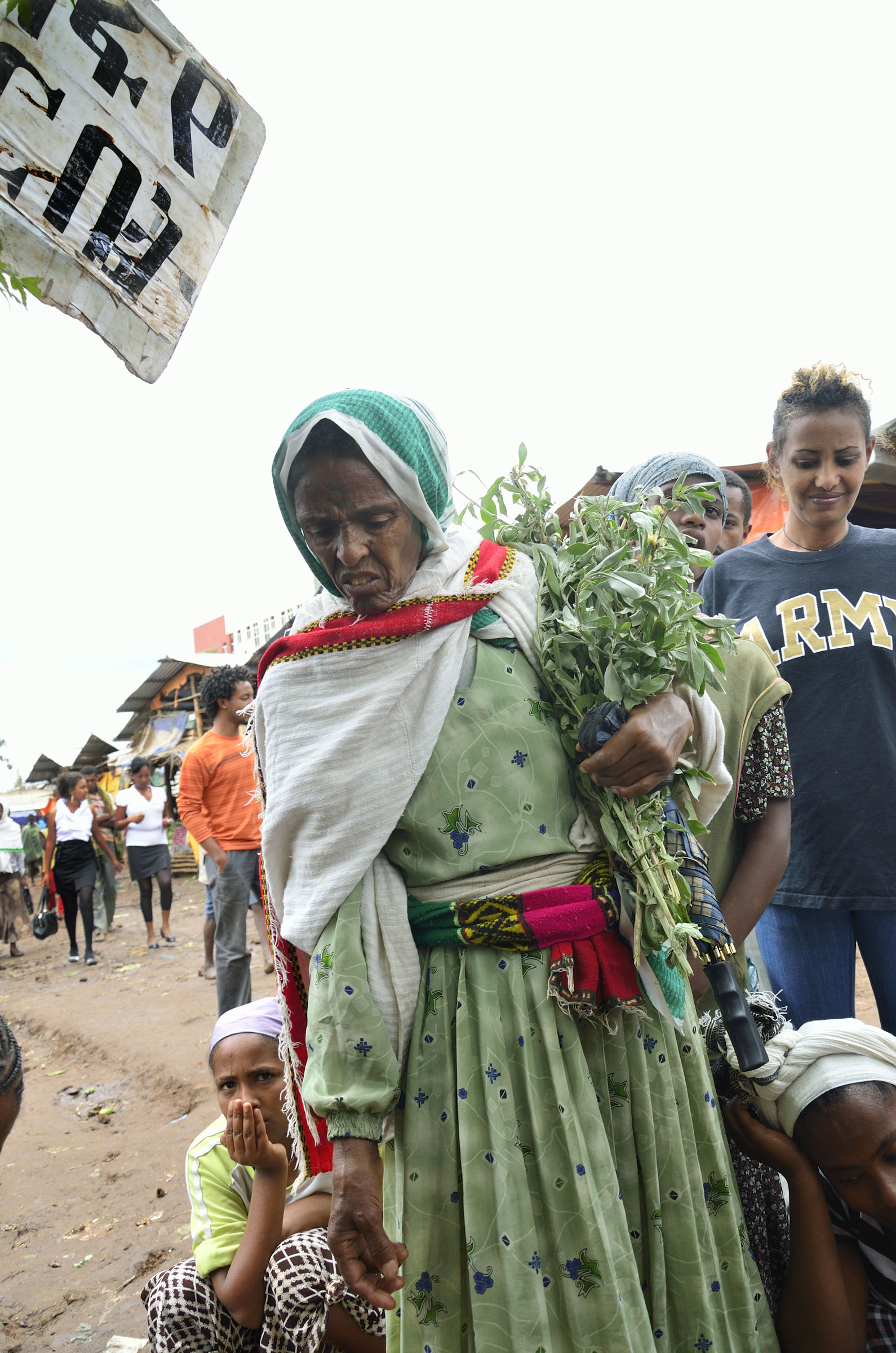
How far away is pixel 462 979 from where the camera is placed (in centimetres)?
152

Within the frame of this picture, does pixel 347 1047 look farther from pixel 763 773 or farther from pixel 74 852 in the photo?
pixel 74 852

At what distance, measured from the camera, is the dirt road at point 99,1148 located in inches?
124

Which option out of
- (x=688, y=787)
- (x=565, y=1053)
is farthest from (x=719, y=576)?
(x=565, y=1053)

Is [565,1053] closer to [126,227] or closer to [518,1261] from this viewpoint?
[518,1261]

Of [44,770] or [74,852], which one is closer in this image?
[74,852]

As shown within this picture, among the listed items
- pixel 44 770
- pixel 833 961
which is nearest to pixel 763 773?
pixel 833 961

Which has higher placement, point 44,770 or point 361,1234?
point 361,1234

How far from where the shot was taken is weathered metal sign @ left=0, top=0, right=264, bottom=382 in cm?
187

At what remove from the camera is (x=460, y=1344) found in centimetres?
145

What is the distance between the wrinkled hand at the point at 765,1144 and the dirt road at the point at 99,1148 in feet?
7.52

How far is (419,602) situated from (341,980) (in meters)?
0.69

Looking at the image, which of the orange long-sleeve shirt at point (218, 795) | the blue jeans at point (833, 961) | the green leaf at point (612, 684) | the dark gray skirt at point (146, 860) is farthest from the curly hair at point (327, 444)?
the dark gray skirt at point (146, 860)

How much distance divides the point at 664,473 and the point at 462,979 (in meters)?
1.59

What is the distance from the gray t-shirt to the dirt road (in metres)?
2.73
